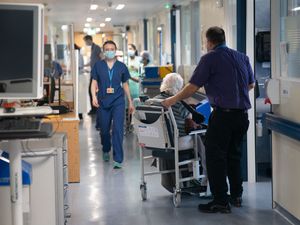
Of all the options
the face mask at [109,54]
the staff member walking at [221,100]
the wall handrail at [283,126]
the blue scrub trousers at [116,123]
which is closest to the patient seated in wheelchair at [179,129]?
the staff member walking at [221,100]

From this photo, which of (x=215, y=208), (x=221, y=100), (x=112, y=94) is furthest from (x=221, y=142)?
(x=112, y=94)

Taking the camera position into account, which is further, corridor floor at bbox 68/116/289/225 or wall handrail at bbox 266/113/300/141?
Answer: corridor floor at bbox 68/116/289/225

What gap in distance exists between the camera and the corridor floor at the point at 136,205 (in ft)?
15.9

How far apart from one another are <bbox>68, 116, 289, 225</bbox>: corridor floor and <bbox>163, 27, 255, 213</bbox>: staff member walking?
22cm

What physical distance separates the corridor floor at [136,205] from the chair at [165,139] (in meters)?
0.19

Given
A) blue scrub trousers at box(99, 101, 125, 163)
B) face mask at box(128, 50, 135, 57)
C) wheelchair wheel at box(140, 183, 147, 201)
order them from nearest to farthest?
wheelchair wheel at box(140, 183, 147, 201)
blue scrub trousers at box(99, 101, 125, 163)
face mask at box(128, 50, 135, 57)

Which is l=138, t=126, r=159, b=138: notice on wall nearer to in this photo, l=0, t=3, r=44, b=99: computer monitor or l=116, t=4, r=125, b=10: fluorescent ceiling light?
l=0, t=3, r=44, b=99: computer monitor

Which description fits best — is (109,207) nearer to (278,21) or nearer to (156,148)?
(156,148)

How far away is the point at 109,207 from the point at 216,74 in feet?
4.96

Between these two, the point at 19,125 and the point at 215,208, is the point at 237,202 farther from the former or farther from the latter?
the point at 19,125

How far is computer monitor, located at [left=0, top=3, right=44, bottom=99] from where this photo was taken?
3.04 meters

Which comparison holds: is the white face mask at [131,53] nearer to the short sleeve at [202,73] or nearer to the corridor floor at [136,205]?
the corridor floor at [136,205]

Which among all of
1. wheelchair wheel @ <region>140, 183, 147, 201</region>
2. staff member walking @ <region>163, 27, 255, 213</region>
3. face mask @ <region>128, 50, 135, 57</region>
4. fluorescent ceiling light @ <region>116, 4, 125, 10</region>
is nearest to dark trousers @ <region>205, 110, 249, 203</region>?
staff member walking @ <region>163, 27, 255, 213</region>

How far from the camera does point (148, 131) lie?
5324 millimetres
